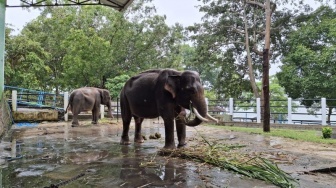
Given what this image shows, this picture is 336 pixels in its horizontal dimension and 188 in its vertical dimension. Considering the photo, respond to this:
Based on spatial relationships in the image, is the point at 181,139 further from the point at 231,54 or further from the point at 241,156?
the point at 231,54

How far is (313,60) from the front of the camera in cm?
1620

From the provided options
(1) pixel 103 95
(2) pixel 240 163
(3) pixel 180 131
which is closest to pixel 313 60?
(1) pixel 103 95

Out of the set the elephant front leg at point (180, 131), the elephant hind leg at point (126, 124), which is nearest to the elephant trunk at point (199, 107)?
the elephant front leg at point (180, 131)

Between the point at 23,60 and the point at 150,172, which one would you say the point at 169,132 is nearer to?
the point at 150,172

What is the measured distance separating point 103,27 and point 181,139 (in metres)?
19.9

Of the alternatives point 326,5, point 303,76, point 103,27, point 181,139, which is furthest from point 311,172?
point 103,27

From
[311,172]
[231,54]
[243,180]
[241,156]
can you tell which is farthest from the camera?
[231,54]

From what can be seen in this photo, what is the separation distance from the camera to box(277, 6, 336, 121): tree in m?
15.9

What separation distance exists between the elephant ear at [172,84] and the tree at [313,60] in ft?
42.8

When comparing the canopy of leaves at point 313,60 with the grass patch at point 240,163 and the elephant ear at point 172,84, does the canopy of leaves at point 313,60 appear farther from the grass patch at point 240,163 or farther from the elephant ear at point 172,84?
the elephant ear at point 172,84

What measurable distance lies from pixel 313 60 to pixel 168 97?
44.4 feet

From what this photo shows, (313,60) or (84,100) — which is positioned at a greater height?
(313,60)

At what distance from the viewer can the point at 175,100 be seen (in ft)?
18.2

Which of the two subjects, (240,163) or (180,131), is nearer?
(240,163)
